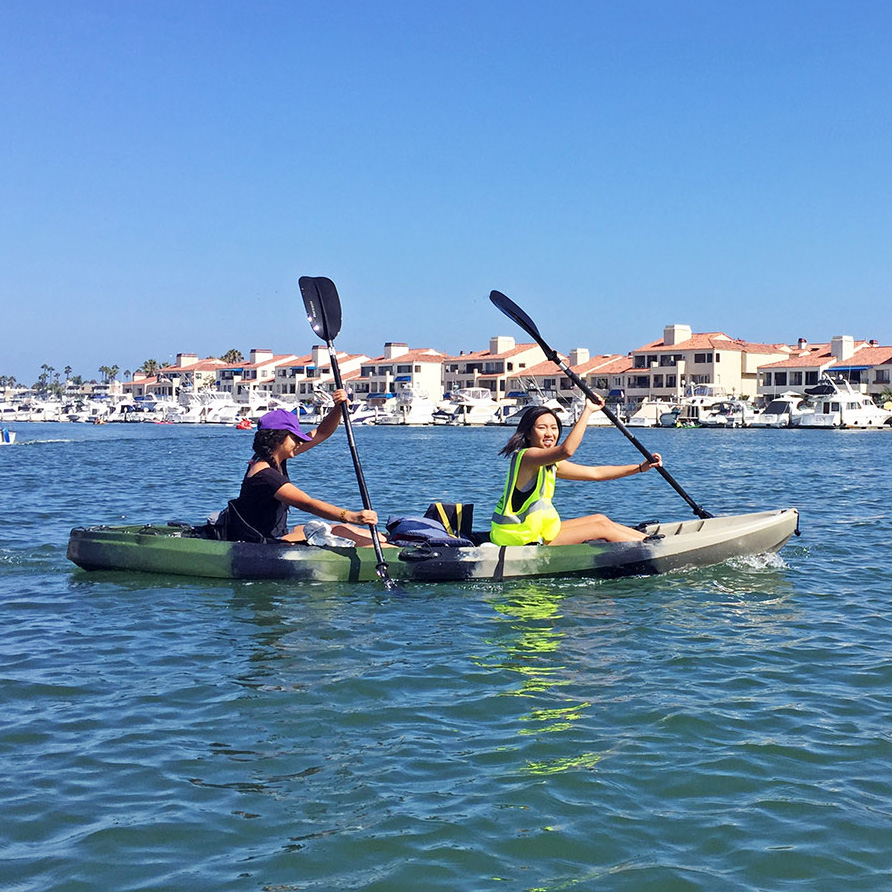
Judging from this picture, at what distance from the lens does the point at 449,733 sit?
5754 mm

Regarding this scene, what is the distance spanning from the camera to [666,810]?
4688 mm

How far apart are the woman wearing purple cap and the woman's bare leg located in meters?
2.07

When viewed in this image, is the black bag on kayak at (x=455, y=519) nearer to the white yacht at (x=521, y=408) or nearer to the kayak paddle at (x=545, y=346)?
the kayak paddle at (x=545, y=346)

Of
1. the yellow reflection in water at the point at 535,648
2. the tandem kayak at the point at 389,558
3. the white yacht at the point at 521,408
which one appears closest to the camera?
the yellow reflection in water at the point at 535,648

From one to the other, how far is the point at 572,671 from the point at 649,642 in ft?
3.57

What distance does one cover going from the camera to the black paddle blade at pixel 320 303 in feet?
39.7

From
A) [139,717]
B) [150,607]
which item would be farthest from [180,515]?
[139,717]

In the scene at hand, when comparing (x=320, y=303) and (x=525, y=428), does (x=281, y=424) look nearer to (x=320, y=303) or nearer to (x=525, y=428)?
(x=525, y=428)

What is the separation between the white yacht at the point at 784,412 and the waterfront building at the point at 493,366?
34.2m

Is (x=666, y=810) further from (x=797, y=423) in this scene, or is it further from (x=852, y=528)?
(x=797, y=423)

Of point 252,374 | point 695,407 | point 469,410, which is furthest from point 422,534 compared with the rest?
point 252,374

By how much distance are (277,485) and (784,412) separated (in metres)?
72.8

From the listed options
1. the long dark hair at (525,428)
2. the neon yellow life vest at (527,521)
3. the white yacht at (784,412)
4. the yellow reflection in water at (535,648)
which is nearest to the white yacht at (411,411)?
the white yacht at (784,412)

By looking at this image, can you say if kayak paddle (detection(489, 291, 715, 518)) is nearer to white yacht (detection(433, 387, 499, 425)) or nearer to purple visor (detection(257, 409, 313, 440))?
purple visor (detection(257, 409, 313, 440))
